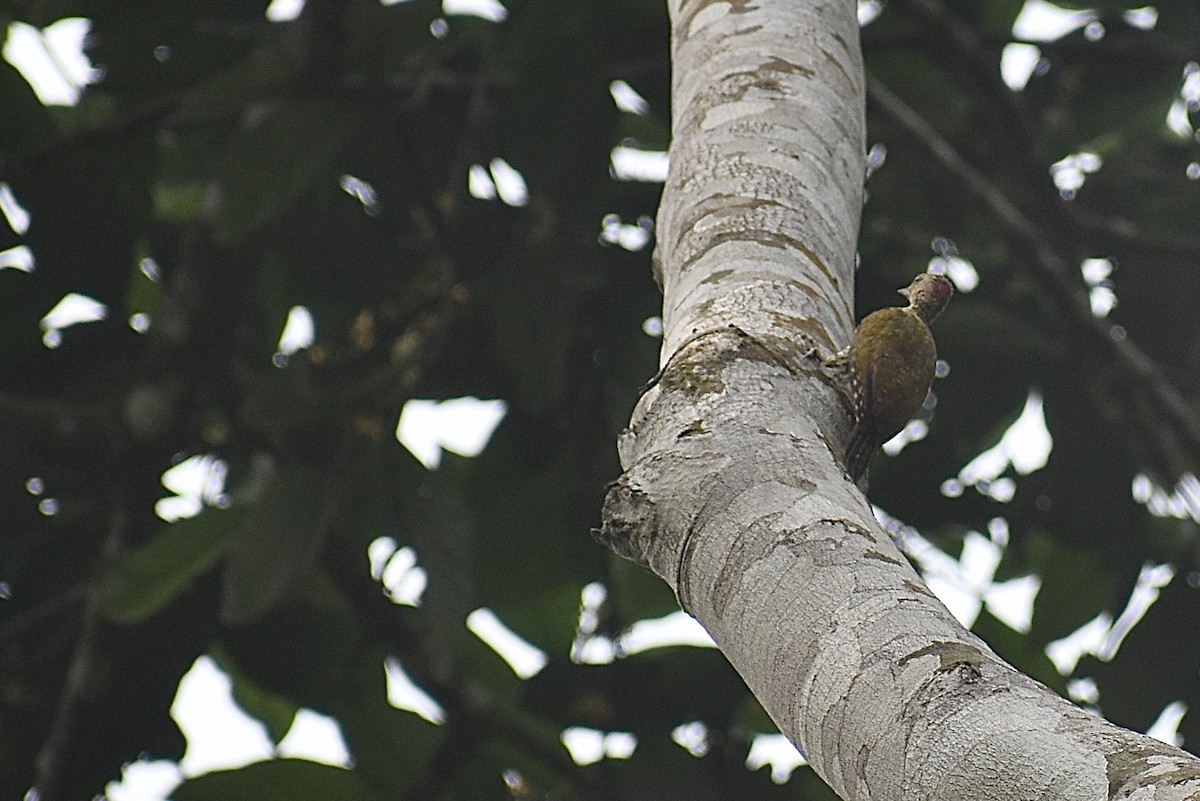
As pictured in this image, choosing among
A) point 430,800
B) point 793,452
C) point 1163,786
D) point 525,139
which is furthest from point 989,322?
point 1163,786

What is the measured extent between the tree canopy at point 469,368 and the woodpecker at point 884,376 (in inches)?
47.3

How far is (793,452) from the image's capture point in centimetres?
64

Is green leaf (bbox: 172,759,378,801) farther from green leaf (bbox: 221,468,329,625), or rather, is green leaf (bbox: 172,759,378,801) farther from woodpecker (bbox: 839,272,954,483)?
woodpecker (bbox: 839,272,954,483)

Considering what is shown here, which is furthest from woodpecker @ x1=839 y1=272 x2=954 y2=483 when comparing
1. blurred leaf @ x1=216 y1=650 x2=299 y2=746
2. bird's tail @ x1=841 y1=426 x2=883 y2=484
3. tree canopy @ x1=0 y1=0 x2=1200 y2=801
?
blurred leaf @ x1=216 y1=650 x2=299 y2=746

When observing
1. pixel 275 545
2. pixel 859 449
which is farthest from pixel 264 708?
pixel 859 449

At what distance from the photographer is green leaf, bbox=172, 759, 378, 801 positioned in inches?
75.2

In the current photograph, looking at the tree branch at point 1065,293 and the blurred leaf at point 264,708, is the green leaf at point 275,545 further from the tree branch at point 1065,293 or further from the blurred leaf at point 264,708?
the tree branch at point 1065,293

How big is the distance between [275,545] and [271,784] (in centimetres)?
36

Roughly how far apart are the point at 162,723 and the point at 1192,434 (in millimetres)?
1631

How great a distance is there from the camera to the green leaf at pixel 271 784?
1.91 m

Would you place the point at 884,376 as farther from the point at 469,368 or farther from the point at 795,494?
the point at 469,368

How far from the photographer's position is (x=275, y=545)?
1.84 metres

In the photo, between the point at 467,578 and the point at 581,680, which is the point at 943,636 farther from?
the point at 581,680

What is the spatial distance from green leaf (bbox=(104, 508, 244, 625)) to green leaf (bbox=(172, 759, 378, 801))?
0.25 metres
